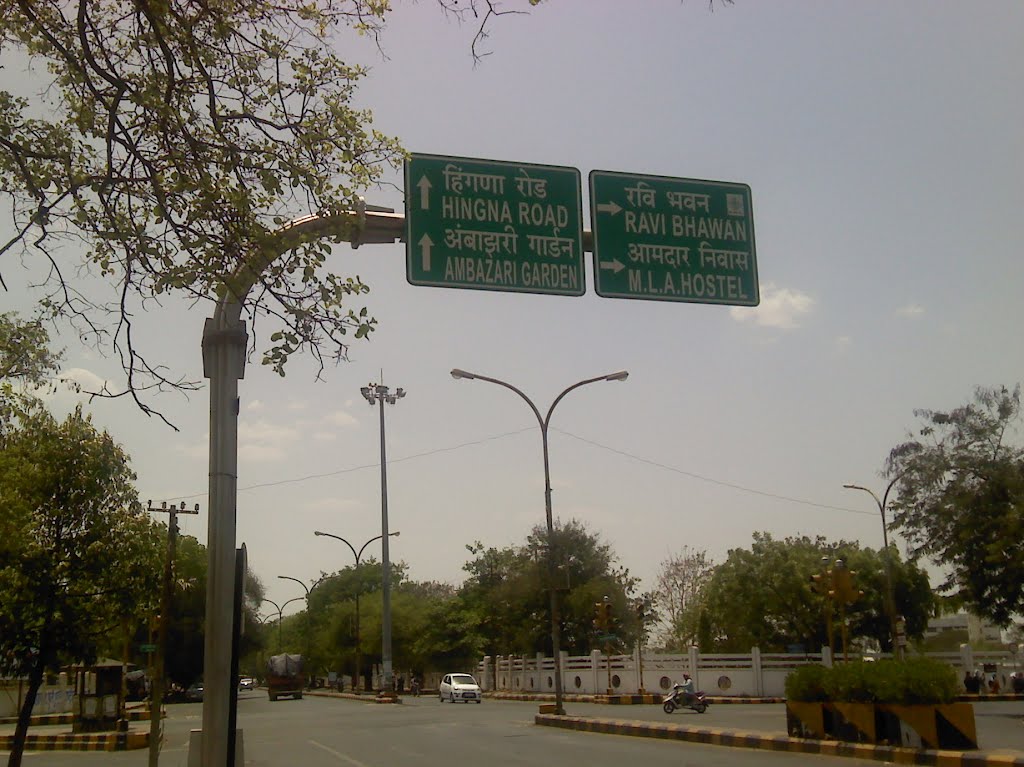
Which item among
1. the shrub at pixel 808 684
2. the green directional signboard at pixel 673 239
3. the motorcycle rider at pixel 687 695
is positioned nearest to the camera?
the green directional signboard at pixel 673 239

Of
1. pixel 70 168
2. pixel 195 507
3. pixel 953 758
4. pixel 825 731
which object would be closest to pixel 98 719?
pixel 195 507

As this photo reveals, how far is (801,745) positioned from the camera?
664 inches

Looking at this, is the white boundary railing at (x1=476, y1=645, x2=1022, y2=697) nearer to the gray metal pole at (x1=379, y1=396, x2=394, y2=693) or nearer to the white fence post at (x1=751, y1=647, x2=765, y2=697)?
the white fence post at (x1=751, y1=647, x2=765, y2=697)

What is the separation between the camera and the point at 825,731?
675 inches

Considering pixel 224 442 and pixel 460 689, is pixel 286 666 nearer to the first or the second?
pixel 460 689

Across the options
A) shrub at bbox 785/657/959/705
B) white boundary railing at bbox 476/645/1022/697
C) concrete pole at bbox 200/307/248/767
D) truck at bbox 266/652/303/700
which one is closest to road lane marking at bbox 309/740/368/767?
shrub at bbox 785/657/959/705

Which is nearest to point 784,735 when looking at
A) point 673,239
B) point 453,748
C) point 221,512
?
point 453,748

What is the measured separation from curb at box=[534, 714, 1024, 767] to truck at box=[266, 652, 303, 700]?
1672 inches

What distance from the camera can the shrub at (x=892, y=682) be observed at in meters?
15.1

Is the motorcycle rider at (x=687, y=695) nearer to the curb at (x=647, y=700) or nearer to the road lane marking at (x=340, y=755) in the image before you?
the curb at (x=647, y=700)

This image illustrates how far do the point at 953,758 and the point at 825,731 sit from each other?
138 inches

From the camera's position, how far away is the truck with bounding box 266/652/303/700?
6362 cm

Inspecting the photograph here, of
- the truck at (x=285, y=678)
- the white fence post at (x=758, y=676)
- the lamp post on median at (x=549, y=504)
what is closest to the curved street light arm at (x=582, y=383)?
the lamp post on median at (x=549, y=504)

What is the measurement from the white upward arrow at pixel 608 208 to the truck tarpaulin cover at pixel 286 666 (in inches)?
2324
